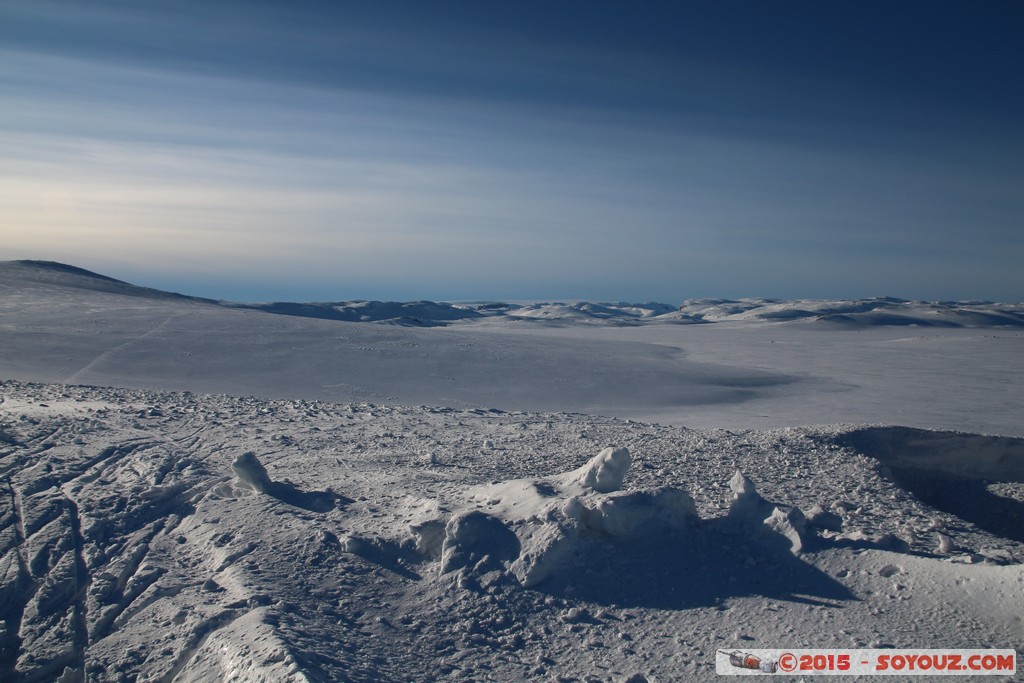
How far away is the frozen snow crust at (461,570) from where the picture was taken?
4.31 metres

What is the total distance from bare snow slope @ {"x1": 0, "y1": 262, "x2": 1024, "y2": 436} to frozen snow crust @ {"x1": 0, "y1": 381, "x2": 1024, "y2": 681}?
6.64 m

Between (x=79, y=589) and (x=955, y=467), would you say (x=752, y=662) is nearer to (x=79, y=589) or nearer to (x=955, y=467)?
(x=79, y=589)

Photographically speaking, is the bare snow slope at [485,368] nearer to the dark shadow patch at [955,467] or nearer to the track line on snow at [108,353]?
the track line on snow at [108,353]

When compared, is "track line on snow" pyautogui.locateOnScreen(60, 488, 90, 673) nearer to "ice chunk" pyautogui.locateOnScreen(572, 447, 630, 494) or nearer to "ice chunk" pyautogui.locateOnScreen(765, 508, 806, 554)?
"ice chunk" pyautogui.locateOnScreen(572, 447, 630, 494)

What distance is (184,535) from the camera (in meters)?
5.90

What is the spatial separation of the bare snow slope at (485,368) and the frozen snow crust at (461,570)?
21.8 feet

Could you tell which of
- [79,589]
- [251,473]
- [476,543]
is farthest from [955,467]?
[79,589]

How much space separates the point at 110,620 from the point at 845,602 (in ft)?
16.1

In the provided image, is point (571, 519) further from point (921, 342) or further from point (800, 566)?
point (921, 342)

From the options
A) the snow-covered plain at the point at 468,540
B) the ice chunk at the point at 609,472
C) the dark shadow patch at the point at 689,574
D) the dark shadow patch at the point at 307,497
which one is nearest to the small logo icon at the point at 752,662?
the snow-covered plain at the point at 468,540

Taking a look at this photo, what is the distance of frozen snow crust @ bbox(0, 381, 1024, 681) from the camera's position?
14.1 feet

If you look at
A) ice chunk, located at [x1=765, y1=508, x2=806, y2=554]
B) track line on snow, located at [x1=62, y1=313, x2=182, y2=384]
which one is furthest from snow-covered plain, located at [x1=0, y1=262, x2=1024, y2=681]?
track line on snow, located at [x1=62, y1=313, x2=182, y2=384]

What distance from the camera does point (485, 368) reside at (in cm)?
1819

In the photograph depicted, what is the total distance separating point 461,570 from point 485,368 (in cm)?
1326
